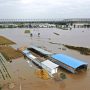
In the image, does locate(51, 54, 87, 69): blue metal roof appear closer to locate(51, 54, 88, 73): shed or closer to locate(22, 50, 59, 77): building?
locate(51, 54, 88, 73): shed

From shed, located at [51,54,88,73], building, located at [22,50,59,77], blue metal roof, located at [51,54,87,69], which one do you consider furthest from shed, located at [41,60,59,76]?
blue metal roof, located at [51,54,87,69]

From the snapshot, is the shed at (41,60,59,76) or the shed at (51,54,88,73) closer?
the shed at (41,60,59,76)

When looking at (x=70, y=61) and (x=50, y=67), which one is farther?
(x=70, y=61)

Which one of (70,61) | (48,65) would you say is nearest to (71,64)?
(70,61)

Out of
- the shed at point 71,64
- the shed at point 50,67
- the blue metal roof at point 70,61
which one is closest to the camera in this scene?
the shed at point 50,67

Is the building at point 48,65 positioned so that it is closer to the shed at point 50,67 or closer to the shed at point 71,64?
the shed at point 50,67

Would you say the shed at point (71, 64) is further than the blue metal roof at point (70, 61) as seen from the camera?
No

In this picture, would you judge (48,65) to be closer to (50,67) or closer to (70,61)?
(50,67)

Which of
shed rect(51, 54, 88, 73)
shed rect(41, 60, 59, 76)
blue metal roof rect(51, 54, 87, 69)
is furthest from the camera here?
blue metal roof rect(51, 54, 87, 69)

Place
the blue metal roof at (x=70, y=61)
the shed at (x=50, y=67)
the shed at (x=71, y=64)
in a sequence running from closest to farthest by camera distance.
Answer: the shed at (x=50, y=67) → the shed at (x=71, y=64) → the blue metal roof at (x=70, y=61)

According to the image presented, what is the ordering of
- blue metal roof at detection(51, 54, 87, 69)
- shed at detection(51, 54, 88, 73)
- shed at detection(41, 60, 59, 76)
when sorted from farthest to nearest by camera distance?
1. blue metal roof at detection(51, 54, 87, 69)
2. shed at detection(51, 54, 88, 73)
3. shed at detection(41, 60, 59, 76)

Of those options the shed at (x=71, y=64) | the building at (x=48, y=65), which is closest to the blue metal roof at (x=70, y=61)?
the shed at (x=71, y=64)

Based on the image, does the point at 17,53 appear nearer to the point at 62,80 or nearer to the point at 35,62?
the point at 35,62
